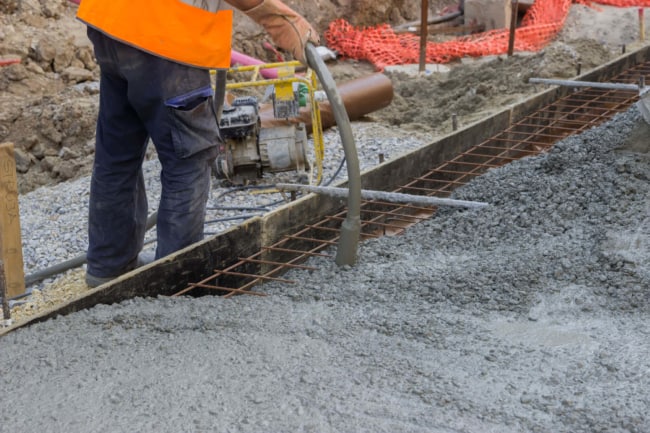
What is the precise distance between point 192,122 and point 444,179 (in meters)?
1.97

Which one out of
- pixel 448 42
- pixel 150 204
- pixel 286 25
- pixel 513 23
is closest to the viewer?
pixel 286 25

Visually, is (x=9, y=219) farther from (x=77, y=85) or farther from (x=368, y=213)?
(x=77, y=85)

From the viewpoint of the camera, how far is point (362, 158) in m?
6.28

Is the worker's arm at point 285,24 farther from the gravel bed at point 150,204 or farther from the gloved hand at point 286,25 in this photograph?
the gravel bed at point 150,204

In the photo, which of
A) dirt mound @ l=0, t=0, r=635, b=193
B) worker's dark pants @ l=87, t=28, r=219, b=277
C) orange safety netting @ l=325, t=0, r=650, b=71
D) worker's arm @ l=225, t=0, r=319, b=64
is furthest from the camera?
orange safety netting @ l=325, t=0, r=650, b=71

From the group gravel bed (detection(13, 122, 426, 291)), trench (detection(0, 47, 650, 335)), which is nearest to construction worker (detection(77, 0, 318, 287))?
trench (detection(0, 47, 650, 335))

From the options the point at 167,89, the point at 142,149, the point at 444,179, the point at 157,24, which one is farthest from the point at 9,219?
the point at 444,179

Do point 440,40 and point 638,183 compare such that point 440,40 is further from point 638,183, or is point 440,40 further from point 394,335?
point 394,335

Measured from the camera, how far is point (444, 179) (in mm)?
4871

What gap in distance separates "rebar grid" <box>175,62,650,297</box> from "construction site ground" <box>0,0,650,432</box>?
20 centimetres

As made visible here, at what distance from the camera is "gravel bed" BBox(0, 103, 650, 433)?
7.30 ft

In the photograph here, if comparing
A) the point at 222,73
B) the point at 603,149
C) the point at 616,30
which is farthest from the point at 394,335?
the point at 616,30

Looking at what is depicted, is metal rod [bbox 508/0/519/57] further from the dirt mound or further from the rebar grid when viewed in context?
the rebar grid

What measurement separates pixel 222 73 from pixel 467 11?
8142 mm
